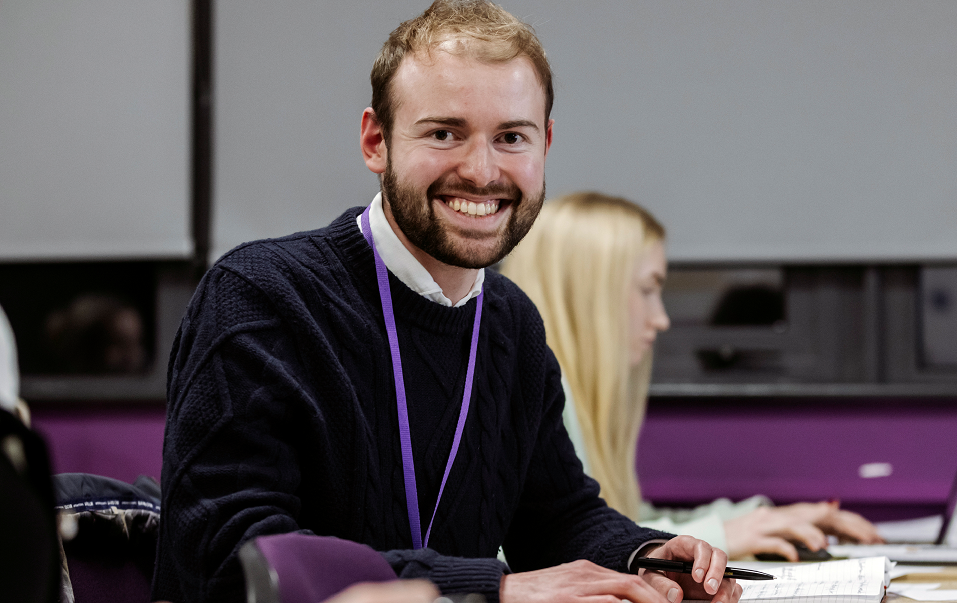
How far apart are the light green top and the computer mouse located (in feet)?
0.24

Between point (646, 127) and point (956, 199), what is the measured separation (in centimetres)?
91

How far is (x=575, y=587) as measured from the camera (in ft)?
3.26

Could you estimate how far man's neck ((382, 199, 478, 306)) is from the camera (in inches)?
53.4

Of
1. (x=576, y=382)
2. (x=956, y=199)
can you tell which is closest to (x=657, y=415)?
(x=576, y=382)

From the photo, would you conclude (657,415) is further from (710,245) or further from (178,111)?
(178,111)

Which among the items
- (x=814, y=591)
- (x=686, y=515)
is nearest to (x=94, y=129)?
(x=686, y=515)

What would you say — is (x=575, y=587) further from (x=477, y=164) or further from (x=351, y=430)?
(x=477, y=164)

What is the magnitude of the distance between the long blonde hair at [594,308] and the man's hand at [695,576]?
985mm

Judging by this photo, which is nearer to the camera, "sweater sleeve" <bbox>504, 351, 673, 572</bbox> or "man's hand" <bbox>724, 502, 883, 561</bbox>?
"sweater sleeve" <bbox>504, 351, 673, 572</bbox>

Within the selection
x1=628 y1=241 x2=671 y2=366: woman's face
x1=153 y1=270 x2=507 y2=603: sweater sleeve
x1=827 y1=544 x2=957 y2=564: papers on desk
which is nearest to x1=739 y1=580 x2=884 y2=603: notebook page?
x1=153 y1=270 x2=507 y2=603: sweater sleeve

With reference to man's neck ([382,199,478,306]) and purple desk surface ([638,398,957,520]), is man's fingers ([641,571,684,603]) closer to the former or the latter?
man's neck ([382,199,478,306])

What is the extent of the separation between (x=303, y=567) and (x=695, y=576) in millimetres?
531

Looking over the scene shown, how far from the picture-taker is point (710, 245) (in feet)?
9.54

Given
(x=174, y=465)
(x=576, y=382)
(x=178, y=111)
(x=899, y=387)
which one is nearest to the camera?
(x=174, y=465)
